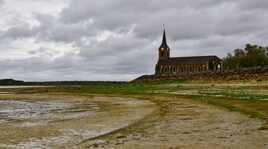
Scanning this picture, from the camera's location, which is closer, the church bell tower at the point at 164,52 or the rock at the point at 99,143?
the rock at the point at 99,143

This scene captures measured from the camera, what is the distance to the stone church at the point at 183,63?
419 feet

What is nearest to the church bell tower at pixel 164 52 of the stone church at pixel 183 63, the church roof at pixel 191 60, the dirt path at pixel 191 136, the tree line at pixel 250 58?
the stone church at pixel 183 63

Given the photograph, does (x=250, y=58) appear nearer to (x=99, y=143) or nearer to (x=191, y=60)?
(x=191, y=60)

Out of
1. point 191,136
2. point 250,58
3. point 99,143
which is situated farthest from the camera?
point 250,58

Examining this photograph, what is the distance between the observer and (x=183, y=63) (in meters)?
137

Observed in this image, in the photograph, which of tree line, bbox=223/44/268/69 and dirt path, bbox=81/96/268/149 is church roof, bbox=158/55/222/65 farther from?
dirt path, bbox=81/96/268/149

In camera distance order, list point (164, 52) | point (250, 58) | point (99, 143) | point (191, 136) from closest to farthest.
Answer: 1. point (99, 143)
2. point (191, 136)
3. point (250, 58)
4. point (164, 52)

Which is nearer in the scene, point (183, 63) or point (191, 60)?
point (191, 60)

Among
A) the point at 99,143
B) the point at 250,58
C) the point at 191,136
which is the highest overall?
the point at 250,58

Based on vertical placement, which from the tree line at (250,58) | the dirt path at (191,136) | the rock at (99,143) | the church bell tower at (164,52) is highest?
the church bell tower at (164,52)

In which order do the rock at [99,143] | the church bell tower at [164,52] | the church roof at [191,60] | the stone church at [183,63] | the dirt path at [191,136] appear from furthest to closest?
the church bell tower at [164,52]
the church roof at [191,60]
the stone church at [183,63]
the rock at [99,143]
the dirt path at [191,136]

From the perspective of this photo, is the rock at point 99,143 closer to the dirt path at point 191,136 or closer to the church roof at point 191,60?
the dirt path at point 191,136

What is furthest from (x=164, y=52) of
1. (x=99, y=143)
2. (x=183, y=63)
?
(x=99, y=143)

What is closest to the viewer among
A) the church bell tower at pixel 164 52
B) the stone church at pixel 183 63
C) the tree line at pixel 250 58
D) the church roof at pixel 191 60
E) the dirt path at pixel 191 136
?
the dirt path at pixel 191 136
